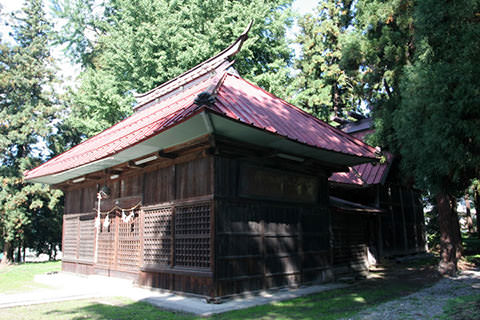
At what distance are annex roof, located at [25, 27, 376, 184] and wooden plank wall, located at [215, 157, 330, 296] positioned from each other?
885 mm

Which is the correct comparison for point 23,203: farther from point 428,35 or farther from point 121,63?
point 428,35

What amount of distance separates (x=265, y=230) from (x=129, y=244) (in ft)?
13.9

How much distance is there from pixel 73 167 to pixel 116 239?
100 inches

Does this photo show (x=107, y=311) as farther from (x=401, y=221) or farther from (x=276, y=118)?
(x=401, y=221)

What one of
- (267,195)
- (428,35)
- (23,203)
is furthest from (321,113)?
(23,203)

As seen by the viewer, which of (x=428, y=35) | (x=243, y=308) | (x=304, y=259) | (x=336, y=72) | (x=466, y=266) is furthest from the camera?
(x=336, y=72)

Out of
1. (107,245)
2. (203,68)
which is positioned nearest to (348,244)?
(203,68)

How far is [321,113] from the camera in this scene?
943 inches

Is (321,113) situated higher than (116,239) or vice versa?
(321,113)

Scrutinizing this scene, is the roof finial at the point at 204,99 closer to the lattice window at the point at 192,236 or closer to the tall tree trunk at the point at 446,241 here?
the lattice window at the point at 192,236

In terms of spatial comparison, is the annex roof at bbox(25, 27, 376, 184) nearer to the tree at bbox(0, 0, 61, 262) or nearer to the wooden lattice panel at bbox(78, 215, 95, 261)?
the wooden lattice panel at bbox(78, 215, 95, 261)

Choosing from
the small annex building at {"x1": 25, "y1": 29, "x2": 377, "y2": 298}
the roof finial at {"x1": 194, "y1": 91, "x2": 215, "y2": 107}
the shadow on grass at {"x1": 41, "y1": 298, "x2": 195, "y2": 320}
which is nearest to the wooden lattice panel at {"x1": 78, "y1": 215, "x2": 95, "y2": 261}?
the small annex building at {"x1": 25, "y1": 29, "x2": 377, "y2": 298}

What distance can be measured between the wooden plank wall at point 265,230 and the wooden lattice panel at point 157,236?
5.82 feet

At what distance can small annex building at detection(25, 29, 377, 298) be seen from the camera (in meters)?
8.03
